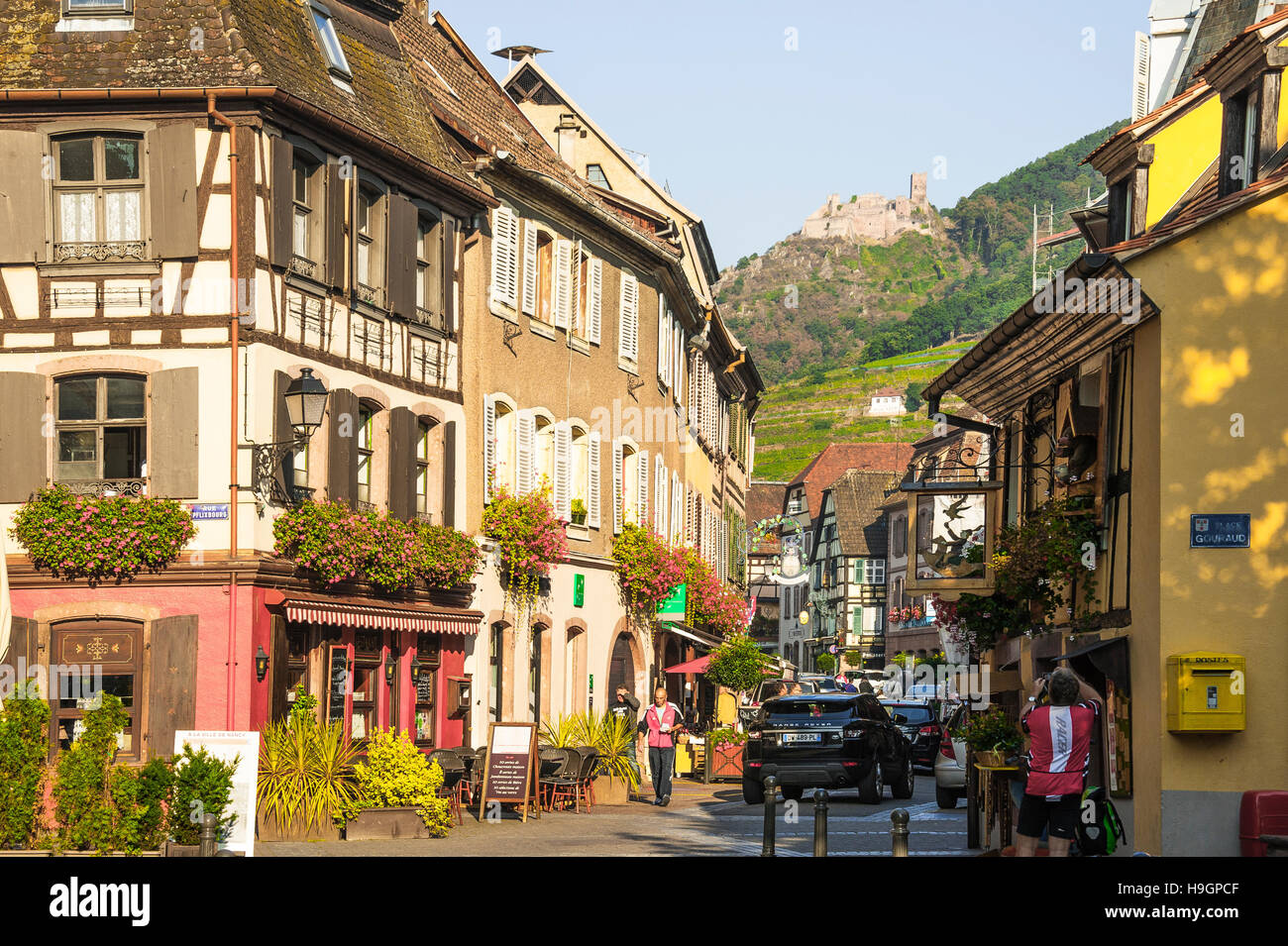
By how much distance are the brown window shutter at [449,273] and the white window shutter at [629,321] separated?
7803 millimetres

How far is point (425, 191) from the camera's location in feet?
84.2

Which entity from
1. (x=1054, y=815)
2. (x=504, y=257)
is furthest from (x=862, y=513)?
(x=1054, y=815)

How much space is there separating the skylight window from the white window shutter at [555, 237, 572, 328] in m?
6.53

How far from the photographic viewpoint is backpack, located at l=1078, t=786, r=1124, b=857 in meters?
12.9

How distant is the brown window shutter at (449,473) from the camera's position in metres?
25.9

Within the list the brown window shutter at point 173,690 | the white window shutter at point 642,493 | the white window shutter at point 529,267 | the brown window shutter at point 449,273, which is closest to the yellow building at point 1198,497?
the brown window shutter at point 173,690

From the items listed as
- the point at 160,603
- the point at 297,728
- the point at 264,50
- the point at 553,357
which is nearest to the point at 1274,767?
the point at 297,728

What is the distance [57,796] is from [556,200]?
53.9ft

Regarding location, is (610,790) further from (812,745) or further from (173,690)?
(173,690)

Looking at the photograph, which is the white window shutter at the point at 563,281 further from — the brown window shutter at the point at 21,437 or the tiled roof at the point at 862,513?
the tiled roof at the point at 862,513

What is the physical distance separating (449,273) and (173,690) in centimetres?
834

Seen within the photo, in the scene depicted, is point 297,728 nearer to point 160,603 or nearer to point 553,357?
point 160,603

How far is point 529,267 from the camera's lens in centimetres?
2933
